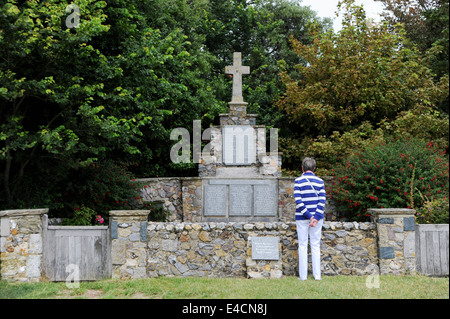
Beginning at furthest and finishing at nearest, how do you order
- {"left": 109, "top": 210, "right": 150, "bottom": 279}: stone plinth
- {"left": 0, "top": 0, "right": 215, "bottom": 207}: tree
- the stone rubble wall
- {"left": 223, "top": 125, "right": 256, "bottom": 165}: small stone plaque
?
{"left": 223, "top": 125, "right": 256, "bottom": 165}: small stone plaque → the stone rubble wall → {"left": 0, "top": 0, "right": 215, "bottom": 207}: tree → {"left": 109, "top": 210, "right": 150, "bottom": 279}: stone plinth

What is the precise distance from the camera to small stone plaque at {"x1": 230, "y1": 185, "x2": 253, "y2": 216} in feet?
39.9

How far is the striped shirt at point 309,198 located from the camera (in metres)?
6.20

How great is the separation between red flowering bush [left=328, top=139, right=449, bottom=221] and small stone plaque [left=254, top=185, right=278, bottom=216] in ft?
8.52

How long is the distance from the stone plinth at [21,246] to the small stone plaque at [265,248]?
336 cm

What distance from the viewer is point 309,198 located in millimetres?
6203

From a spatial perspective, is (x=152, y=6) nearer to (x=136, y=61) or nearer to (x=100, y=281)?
(x=136, y=61)

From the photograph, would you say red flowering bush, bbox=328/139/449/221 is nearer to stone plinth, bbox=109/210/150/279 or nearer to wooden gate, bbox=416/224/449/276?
wooden gate, bbox=416/224/449/276

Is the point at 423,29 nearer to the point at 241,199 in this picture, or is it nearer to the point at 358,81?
the point at 358,81

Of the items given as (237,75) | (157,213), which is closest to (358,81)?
(237,75)

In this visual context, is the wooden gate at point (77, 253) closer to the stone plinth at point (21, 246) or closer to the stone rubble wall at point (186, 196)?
the stone plinth at point (21, 246)

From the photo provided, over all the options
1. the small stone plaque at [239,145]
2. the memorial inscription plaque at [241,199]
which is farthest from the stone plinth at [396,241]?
the small stone plaque at [239,145]

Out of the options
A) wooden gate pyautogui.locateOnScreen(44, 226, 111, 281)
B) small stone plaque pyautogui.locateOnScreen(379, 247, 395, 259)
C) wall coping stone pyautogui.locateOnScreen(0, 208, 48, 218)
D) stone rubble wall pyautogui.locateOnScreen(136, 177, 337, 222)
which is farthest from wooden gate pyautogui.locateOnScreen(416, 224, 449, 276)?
wall coping stone pyautogui.locateOnScreen(0, 208, 48, 218)

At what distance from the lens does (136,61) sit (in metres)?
9.80

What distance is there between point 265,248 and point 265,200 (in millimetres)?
5597
